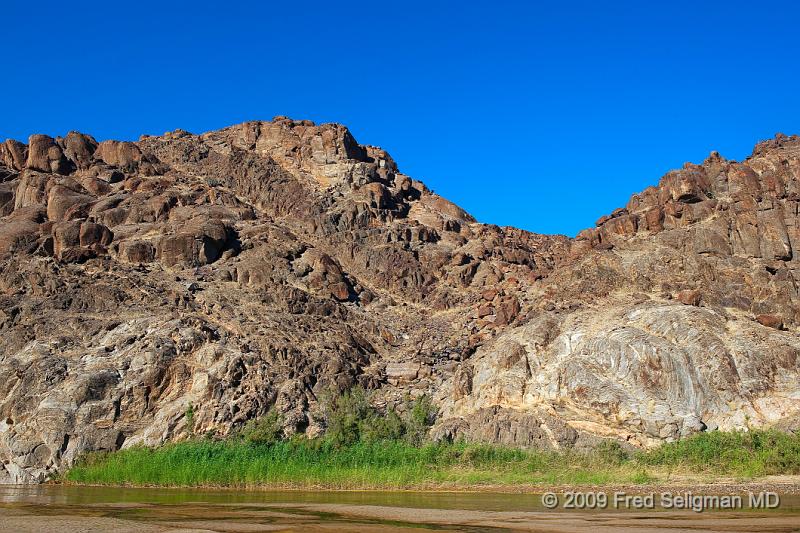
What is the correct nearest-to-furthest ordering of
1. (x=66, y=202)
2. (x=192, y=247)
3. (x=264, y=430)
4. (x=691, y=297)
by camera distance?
(x=264, y=430) < (x=691, y=297) < (x=192, y=247) < (x=66, y=202)

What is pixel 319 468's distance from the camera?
4047cm

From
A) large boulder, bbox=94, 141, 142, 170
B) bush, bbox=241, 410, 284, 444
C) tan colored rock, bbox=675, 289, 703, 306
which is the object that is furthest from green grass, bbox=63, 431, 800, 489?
large boulder, bbox=94, 141, 142, 170

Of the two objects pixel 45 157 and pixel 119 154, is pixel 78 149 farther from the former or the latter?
pixel 119 154

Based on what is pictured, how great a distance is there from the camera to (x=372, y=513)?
24.7 meters

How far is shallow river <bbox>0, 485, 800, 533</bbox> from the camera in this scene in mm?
19984

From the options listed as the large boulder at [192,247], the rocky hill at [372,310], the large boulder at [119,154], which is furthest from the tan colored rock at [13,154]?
the large boulder at [192,247]

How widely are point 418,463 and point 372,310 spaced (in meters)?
23.7

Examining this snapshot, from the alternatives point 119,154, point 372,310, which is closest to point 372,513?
point 372,310

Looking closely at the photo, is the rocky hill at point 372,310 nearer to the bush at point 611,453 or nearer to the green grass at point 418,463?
the bush at point 611,453

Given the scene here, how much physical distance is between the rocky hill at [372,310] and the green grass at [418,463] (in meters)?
2.07

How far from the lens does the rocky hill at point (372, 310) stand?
1708 inches

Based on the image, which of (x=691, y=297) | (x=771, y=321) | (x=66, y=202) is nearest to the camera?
(x=771, y=321)

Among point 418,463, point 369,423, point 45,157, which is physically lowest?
point 418,463

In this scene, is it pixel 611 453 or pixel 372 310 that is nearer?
pixel 611 453
